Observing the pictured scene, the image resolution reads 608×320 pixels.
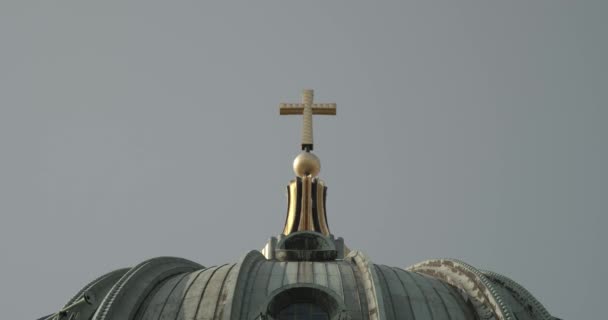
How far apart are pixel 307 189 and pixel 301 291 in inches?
741

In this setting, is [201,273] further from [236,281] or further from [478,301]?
[478,301]

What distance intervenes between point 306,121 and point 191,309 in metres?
23.0

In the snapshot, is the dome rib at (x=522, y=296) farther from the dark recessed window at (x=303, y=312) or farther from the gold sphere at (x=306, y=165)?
the gold sphere at (x=306, y=165)

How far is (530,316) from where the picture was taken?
121ft

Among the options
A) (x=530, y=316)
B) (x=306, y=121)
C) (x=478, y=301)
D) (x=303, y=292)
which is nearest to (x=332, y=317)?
(x=303, y=292)

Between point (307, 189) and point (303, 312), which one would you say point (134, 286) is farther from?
point (307, 189)

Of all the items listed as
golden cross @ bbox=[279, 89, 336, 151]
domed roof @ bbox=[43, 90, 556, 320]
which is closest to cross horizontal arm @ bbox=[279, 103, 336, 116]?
golden cross @ bbox=[279, 89, 336, 151]

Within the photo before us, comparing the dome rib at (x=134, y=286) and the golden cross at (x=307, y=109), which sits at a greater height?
the golden cross at (x=307, y=109)

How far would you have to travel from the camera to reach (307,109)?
54.7 metres

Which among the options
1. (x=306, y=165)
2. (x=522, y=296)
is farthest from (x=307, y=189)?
(x=522, y=296)

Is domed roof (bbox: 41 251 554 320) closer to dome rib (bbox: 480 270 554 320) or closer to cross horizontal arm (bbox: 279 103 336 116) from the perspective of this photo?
dome rib (bbox: 480 270 554 320)

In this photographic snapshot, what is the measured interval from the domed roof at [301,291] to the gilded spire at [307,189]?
1070 centimetres

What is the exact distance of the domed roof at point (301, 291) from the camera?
33.1 metres

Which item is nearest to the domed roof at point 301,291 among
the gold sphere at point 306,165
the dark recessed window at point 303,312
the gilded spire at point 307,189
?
the dark recessed window at point 303,312
